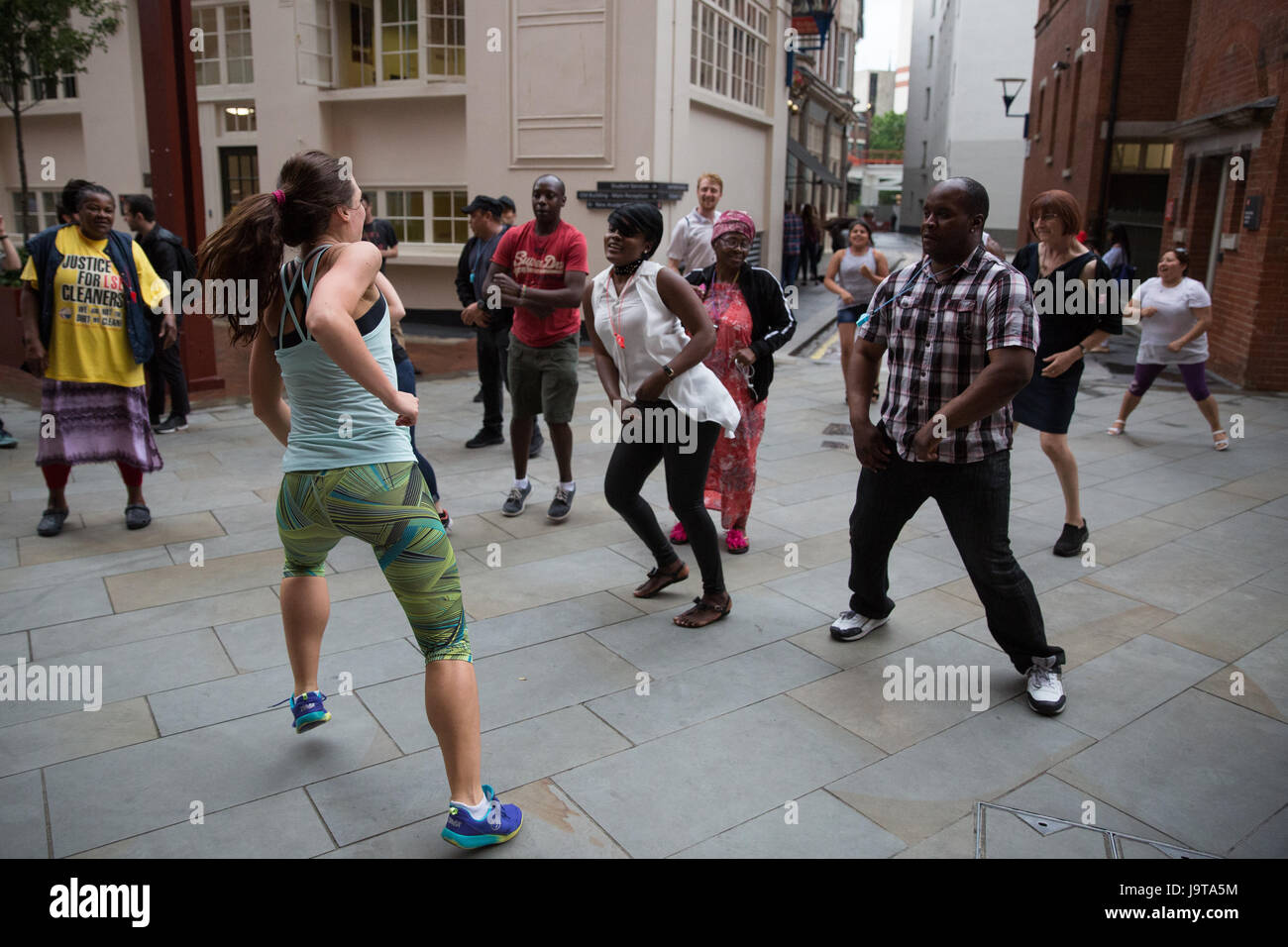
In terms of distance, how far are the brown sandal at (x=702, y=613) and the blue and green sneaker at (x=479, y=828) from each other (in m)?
1.71

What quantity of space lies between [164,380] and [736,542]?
556 centimetres

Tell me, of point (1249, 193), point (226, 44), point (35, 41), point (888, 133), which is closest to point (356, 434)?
point (1249, 193)

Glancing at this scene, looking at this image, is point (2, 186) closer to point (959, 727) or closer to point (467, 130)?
point (467, 130)

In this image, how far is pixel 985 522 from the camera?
11.8 ft

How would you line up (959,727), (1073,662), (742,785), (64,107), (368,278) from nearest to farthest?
1. (368,278)
2. (742,785)
3. (959,727)
4. (1073,662)
5. (64,107)

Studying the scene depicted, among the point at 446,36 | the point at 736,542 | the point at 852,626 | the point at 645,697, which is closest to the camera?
the point at 645,697

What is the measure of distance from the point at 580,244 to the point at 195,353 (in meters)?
5.39

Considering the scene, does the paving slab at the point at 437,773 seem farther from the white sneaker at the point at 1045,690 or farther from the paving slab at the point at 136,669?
the white sneaker at the point at 1045,690

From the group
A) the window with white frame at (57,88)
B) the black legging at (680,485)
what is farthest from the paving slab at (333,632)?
the window with white frame at (57,88)

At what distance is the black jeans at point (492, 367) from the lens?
755 centimetres

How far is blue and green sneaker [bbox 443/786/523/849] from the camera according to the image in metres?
2.71

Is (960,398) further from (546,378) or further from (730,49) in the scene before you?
(730,49)

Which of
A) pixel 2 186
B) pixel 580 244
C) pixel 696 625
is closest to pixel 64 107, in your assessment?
pixel 2 186

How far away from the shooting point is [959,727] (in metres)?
3.53
